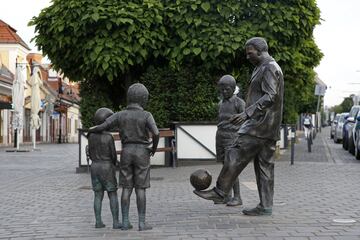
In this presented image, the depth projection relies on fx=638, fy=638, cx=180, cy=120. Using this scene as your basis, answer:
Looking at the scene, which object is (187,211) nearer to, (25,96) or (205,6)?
(205,6)

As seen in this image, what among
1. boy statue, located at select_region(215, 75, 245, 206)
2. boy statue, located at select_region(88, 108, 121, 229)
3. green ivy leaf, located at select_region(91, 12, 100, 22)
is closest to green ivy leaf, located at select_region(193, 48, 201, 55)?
green ivy leaf, located at select_region(91, 12, 100, 22)

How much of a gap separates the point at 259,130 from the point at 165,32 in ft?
29.6

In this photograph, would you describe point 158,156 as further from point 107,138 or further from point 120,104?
point 107,138

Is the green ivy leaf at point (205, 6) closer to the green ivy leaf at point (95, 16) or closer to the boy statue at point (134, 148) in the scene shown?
the green ivy leaf at point (95, 16)

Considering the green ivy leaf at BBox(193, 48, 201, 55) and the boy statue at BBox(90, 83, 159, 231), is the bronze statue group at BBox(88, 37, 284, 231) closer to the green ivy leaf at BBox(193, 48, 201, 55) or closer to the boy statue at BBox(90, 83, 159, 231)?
the boy statue at BBox(90, 83, 159, 231)

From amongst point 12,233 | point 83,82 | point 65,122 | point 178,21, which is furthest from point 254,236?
point 65,122

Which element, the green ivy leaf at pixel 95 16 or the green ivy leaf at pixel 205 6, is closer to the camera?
the green ivy leaf at pixel 95 16

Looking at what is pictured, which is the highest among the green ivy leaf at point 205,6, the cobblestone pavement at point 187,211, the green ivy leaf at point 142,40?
the green ivy leaf at point 205,6

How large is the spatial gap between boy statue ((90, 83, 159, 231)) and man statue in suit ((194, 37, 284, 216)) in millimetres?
948

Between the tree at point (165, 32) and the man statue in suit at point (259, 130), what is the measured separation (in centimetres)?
810

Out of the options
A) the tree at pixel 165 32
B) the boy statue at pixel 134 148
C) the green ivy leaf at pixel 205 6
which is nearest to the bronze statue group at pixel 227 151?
the boy statue at pixel 134 148

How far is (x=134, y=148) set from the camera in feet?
22.9

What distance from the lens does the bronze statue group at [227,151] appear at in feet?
22.9

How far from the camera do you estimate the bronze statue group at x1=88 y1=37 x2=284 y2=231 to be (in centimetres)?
698
